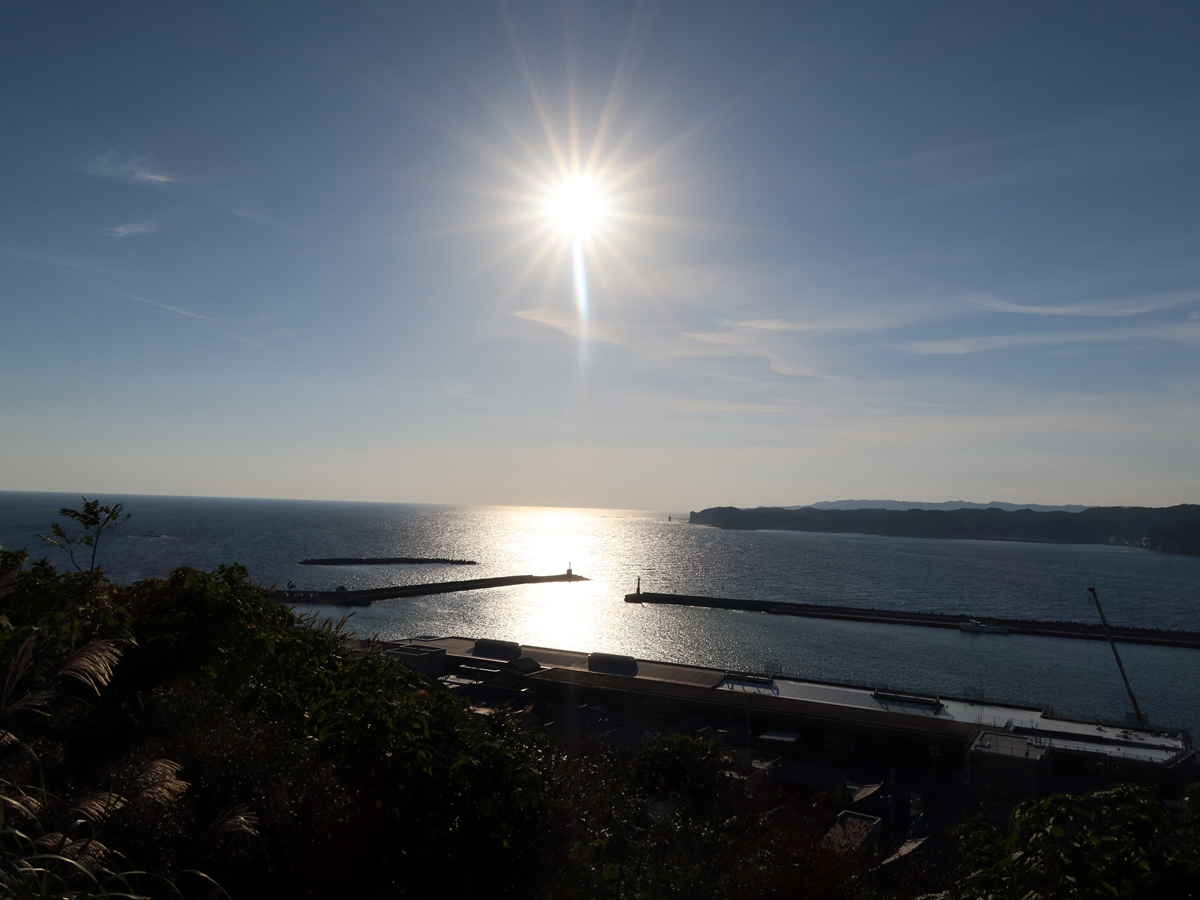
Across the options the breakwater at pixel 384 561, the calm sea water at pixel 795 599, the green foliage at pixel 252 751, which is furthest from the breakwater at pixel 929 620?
the green foliage at pixel 252 751

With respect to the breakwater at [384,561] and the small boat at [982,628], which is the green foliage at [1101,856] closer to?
the small boat at [982,628]

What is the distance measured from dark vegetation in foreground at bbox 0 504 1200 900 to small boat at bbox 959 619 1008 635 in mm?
68509

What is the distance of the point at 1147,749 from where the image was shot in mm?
29125

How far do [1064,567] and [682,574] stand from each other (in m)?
79.6

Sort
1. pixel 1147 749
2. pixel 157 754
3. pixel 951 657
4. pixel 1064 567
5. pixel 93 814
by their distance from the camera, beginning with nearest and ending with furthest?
pixel 93 814 → pixel 157 754 → pixel 1147 749 → pixel 951 657 → pixel 1064 567

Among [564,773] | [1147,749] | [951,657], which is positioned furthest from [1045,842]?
[951,657]

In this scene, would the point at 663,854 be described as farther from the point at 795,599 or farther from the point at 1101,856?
the point at 795,599

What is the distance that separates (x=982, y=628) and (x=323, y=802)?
7538 cm

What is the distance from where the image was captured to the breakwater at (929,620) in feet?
210

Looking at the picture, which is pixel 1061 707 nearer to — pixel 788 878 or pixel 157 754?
pixel 788 878

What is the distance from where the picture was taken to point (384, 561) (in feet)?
377

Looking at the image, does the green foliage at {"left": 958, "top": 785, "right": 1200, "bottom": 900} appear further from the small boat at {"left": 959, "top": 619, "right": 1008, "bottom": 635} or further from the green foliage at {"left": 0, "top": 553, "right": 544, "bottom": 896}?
the small boat at {"left": 959, "top": 619, "right": 1008, "bottom": 635}

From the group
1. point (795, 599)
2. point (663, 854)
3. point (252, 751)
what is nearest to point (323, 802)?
point (252, 751)

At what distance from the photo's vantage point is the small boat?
222 ft
